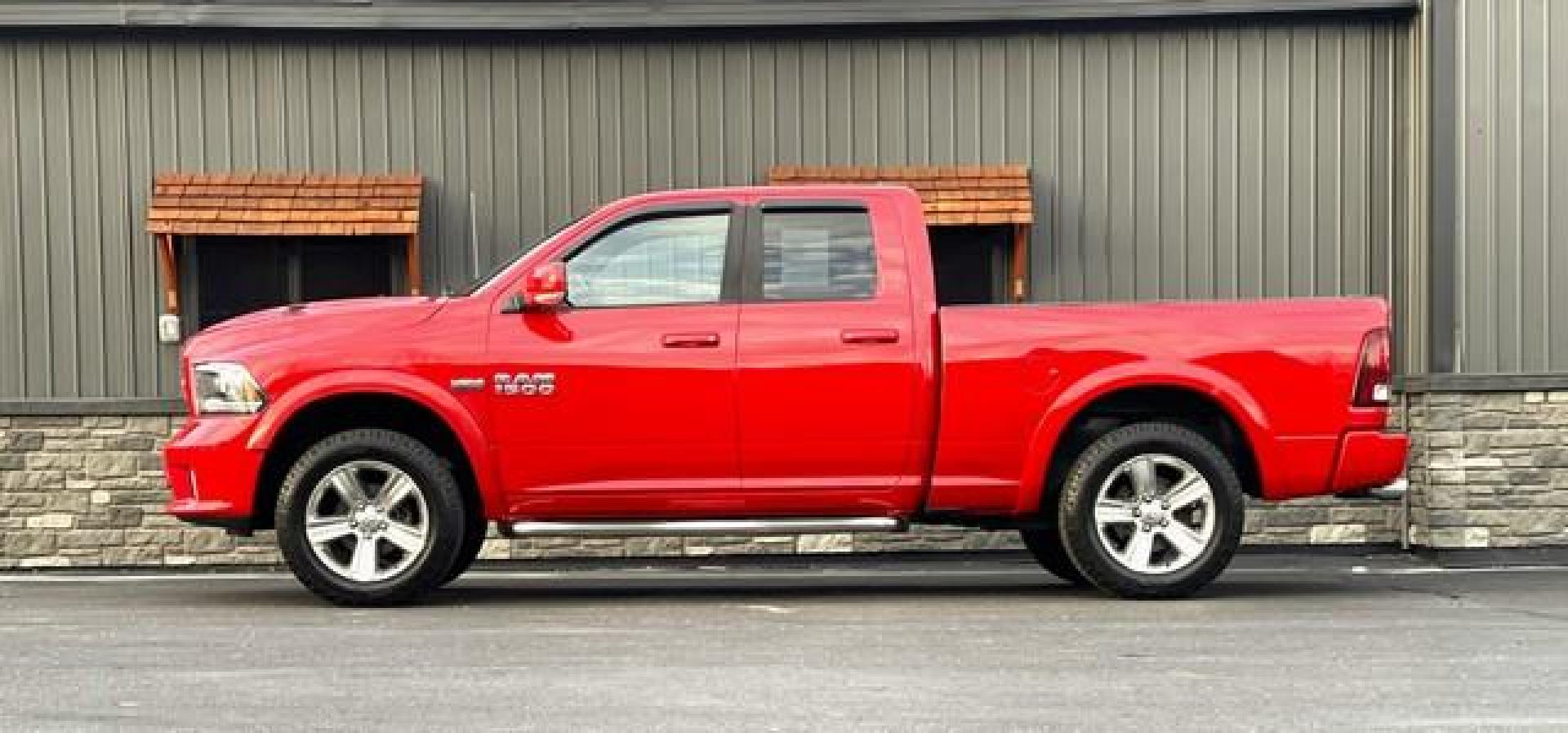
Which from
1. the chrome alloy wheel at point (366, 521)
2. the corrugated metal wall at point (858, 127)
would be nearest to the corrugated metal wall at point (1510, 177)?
the corrugated metal wall at point (858, 127)

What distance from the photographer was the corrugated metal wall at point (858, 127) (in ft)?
38.5

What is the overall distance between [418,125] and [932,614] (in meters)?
5.45

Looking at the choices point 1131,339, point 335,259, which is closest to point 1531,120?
point 1131,339

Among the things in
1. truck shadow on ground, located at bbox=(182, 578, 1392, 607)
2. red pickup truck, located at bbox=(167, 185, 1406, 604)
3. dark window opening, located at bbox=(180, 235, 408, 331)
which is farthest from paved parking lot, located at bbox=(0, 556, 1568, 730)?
dark window opening, located at bbox=(180, 235, 408, 331)

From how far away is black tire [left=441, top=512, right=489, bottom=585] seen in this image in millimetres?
8570

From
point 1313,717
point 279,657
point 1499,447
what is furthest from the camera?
point 1499,447

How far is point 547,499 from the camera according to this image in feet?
27.3

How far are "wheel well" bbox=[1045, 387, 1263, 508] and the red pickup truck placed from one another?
4.0 inches

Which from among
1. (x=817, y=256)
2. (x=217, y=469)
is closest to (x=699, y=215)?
(x=817, y=256)

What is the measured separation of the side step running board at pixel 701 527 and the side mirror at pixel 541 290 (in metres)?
0.95

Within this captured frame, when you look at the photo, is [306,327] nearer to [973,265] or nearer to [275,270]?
[275,270]

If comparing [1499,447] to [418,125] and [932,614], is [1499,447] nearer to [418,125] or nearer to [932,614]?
[932,614]

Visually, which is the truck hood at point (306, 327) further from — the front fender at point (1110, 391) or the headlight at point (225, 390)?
the front fender at point (1110, 391)

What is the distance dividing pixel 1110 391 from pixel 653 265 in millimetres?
2069
